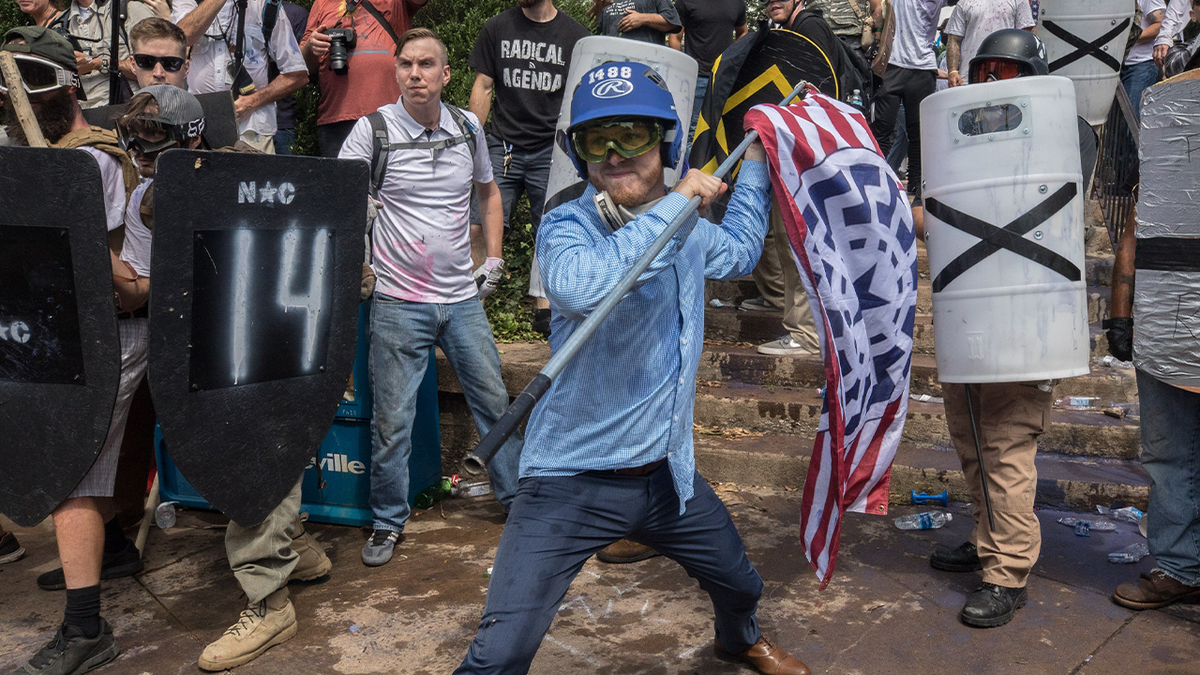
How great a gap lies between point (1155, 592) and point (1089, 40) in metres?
4.81

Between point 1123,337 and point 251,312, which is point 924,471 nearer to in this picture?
point 1123,337

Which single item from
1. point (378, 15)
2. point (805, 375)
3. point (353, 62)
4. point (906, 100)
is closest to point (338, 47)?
point (353, 62)

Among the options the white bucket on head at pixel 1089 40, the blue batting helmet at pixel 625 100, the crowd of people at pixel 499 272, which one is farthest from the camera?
the white bucket on head at pixel 1089 40

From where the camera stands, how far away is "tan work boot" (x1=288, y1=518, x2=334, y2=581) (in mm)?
4230

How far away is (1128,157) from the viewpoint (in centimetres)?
730

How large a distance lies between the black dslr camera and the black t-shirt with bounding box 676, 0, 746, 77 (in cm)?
243

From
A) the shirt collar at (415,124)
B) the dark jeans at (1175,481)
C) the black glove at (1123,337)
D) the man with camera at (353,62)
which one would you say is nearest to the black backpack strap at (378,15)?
the man with camera at (353,62)

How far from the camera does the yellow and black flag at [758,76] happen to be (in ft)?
16.1

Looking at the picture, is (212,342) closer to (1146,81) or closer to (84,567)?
(84,567)

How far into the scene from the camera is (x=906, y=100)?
7480mm

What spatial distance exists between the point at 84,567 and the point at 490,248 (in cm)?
232

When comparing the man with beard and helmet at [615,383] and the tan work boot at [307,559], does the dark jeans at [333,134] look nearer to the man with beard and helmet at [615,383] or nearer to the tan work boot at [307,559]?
the tan work boot at [307,559]

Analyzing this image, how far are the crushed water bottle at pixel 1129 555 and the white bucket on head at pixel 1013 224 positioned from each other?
41.4 inches

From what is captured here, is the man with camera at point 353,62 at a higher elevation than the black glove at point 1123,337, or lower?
higher
